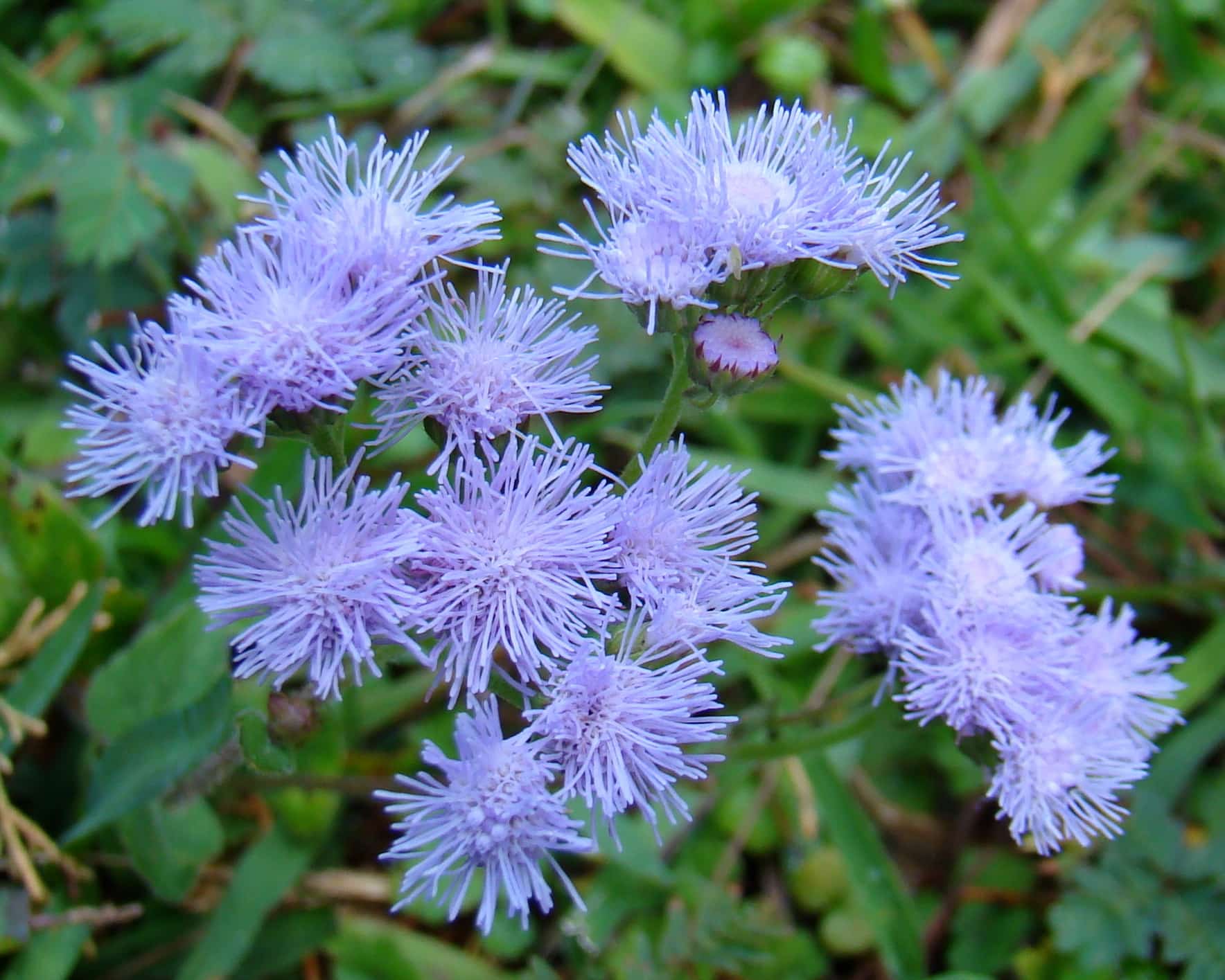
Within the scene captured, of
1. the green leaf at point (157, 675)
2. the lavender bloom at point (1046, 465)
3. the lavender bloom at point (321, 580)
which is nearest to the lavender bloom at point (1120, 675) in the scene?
the lavender bloom at point (1046, 465)

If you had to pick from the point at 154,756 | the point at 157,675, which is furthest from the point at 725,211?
the point at 157,675

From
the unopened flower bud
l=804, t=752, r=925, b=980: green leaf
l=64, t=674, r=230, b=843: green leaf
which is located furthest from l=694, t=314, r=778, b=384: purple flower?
l=804, t=752, r=925, b=980: green leaf

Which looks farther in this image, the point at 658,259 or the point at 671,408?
the point at 671,408

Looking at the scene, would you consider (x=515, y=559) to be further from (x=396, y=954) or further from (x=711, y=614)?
(x=396, y=954)

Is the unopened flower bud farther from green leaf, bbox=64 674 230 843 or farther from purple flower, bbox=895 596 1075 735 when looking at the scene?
green leaf, bbox=64 674 230 843

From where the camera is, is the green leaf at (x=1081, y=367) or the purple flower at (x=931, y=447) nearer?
the purple flower at (x=931, y=447)

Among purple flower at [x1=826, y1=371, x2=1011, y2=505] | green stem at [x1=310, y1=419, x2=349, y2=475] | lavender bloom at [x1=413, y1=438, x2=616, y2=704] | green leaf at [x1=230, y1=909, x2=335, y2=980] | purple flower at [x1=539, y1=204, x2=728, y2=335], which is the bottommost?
green leaf at [x1=230, y1=909, x2=335, y2=980]

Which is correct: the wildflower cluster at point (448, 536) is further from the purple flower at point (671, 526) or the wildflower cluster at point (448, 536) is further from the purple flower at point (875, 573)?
the purple flower at point (875, 573)
